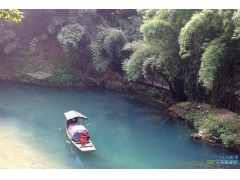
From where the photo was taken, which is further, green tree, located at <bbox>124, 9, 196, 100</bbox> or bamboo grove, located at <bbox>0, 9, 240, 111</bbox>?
green tree, located at <bbox>124, 9, 196, 100</bbox>

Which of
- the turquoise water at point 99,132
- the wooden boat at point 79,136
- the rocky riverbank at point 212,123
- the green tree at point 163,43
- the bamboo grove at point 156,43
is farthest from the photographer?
the green tree at point 163,43

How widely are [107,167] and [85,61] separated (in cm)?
829

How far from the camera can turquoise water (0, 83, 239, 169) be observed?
22.9ft

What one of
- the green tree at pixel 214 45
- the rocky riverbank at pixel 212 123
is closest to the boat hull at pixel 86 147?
the rocky riverbank at pixel 212 123

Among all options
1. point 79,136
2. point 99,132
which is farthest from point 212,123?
point 79,136

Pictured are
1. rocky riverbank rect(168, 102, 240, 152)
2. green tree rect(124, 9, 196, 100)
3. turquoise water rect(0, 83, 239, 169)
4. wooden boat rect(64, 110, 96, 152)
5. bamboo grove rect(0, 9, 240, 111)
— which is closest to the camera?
turquoise water rect(0, 83, 239, 169)

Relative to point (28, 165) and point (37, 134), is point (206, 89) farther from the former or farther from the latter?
point (28, 165)

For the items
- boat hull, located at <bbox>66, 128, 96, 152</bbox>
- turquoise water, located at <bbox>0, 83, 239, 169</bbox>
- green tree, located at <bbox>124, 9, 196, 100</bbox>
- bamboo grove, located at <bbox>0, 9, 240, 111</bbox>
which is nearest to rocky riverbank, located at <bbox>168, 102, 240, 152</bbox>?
turquoise water, located at <bbox>0, 83, 239, 169</bbox>

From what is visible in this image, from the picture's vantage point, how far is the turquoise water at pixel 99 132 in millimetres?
6969

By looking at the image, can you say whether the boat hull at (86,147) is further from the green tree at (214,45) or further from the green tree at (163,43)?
the green tree at (163,43)

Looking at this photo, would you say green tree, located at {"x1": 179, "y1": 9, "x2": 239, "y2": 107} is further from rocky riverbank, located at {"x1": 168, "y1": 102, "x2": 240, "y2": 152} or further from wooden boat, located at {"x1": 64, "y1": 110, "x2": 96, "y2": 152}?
wooden boat, located at {"x1": 64, "y1": 110, "x2": 96, "y2": 152}

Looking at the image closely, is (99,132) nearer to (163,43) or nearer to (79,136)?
(79,136)

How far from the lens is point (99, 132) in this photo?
8.86m

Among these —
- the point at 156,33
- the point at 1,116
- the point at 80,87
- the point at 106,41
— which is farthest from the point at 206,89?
the point at 1,116
